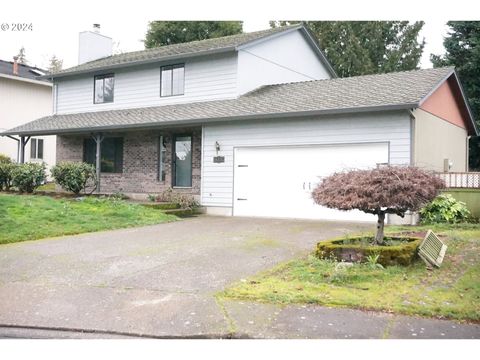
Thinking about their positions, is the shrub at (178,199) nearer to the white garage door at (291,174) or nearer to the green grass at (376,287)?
the white garage door at (291,174)

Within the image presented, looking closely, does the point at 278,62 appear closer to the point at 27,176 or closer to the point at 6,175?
the point at 27,176

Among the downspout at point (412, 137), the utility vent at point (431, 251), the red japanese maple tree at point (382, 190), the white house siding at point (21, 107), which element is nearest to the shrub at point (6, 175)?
the white house siding at point (21, 107)

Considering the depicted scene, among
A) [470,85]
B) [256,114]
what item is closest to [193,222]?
[256,114]

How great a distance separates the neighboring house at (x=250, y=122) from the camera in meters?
13.3

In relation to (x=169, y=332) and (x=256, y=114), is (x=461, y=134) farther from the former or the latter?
(x=169, y=332)

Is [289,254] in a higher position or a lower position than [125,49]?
lower

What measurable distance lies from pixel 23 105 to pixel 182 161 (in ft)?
45.5

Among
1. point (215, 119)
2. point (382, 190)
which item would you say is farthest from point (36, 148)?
point (382, 190)

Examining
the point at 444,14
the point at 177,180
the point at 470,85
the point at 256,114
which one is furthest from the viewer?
the point at 470,85

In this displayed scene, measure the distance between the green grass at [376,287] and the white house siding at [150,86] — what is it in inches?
428

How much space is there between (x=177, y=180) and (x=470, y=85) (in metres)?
12.2

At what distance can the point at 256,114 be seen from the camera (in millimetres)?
14273

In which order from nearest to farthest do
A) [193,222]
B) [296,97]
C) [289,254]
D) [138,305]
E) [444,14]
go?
1. [138,305]
2. [444,14]
3. [289,254]
4. [193,222]
5. [296,97]

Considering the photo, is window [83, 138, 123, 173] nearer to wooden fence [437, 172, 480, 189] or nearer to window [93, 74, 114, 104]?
window [93, 74, 114, 104]
